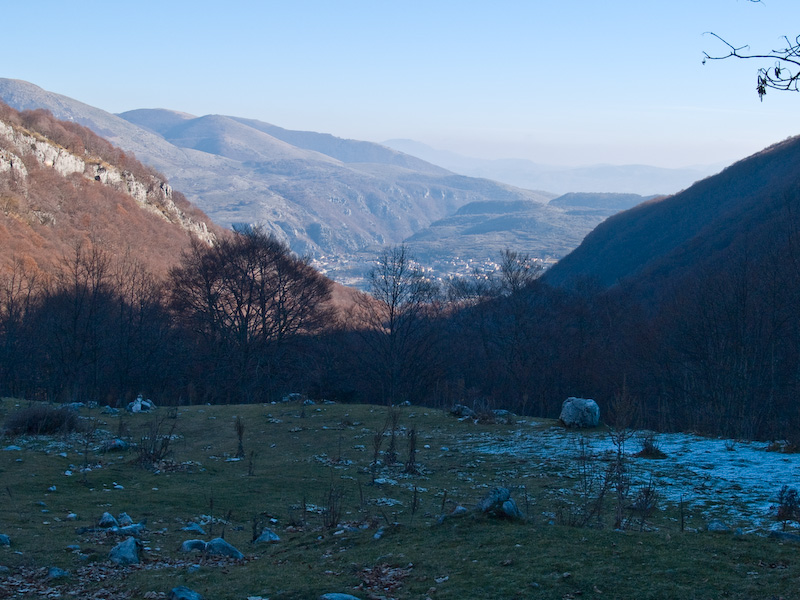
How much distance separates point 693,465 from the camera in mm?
11906

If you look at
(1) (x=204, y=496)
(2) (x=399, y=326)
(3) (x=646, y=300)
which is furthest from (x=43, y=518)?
(3) (x=646, y=300)

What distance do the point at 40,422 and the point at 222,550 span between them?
34.5ft

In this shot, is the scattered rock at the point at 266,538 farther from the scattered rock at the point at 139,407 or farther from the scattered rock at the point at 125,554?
the scattered rock at the point at 139,407

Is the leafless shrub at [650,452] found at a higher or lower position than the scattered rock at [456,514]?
lower

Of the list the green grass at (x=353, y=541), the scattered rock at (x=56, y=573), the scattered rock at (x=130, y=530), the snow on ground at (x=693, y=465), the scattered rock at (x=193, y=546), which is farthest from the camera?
the snow on ground at (x=693, y=465)

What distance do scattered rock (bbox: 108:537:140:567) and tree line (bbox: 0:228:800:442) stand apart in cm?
2173

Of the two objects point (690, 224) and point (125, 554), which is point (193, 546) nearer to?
point (125, 554)

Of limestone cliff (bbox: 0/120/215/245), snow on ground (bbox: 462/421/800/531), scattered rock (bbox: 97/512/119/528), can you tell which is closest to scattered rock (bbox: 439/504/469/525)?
snow on ground (bbox: 462/421/800/531)

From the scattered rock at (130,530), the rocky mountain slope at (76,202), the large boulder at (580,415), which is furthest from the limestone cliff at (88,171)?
the scattered rock at (130,530)

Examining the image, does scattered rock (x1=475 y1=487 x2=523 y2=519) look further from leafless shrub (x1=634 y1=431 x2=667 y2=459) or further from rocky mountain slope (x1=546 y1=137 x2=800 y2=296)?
rocky mountain slope (x1=546 y1=137 x2=800 y2=296)

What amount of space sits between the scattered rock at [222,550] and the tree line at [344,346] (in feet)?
68.8

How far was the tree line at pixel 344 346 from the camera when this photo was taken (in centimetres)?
2820

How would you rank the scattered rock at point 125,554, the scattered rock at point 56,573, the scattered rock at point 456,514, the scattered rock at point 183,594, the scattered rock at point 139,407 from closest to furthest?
the scattered rock at point 183,594 < the scattered rock at point 56,573 < the scattered rock at point 125,554 < the scattered rock at point 456,514 < the scattered rock at point 139,407

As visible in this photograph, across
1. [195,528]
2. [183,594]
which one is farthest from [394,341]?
[183,594]
